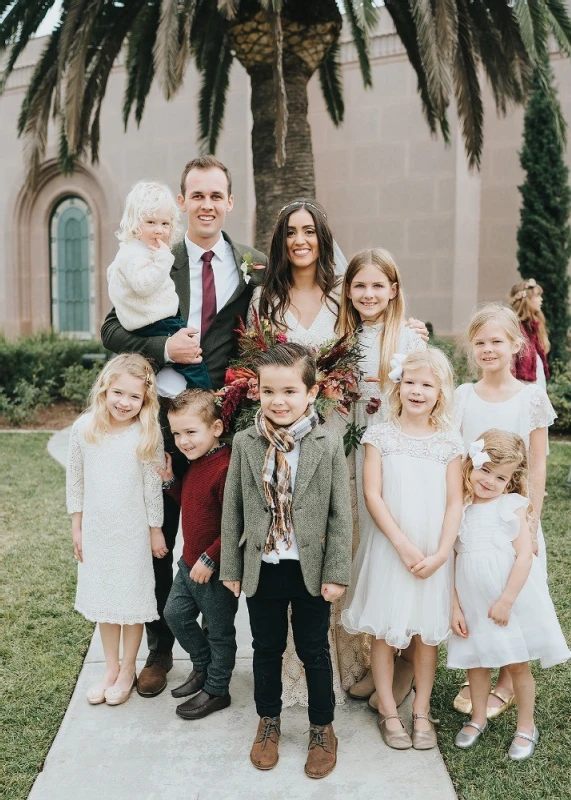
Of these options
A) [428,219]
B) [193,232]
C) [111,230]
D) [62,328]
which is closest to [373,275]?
[193,232]

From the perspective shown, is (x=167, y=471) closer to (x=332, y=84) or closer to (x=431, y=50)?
(x=431, y=50)

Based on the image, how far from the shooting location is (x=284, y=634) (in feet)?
9.05

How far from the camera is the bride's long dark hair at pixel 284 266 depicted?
2982mm

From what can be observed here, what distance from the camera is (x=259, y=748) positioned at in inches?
105

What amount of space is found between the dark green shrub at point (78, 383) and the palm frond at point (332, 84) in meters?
5.00

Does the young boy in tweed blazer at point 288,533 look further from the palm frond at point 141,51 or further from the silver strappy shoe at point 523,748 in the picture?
the palm frond at point 141,51

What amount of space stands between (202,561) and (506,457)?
128cm

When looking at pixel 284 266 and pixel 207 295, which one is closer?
pixel 284 266

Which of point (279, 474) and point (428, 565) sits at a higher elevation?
point (279, 474)

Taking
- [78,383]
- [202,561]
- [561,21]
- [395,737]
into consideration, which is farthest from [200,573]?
[78,383]

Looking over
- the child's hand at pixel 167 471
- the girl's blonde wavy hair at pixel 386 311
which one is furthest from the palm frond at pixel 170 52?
the child's hand at pixel 167 471

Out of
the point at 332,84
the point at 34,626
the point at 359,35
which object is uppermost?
the point at 332,84

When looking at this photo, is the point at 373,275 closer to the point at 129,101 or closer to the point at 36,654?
the point at 36,654

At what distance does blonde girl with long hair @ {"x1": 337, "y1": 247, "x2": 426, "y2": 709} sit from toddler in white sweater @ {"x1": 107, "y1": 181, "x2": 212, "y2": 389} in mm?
714
